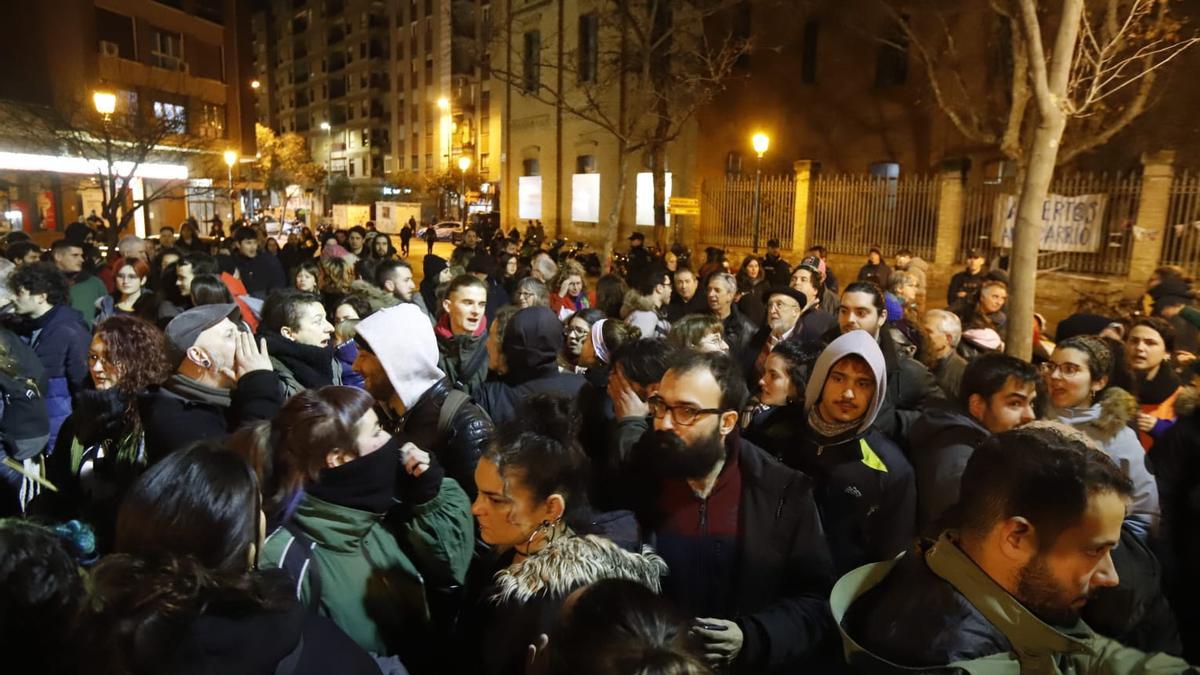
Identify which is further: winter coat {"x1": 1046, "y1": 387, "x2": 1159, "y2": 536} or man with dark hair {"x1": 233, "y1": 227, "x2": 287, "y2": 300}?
man with dark hair {"x1": 233, "y1": 227, "x2": 287, "y2": 300}

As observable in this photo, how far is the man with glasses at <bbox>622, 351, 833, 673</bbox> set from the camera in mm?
2354

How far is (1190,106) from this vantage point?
52.7 ft

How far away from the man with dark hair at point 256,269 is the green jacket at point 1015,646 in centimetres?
992

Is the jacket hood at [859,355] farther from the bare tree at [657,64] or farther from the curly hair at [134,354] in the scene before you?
the bare tree at [657,64]

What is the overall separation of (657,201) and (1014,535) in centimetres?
1852

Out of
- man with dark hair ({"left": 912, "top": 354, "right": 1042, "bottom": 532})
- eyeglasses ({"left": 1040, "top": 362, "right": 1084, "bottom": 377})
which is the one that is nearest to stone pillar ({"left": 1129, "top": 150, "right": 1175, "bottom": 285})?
eyeglasses ({"left": 1040, "top": 362, "right": 1084, "bottom": 377})

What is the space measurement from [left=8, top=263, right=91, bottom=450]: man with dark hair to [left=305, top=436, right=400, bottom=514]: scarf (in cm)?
391

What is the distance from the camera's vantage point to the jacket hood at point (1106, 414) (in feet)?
10.5

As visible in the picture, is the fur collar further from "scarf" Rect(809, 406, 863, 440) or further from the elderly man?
the elderly man

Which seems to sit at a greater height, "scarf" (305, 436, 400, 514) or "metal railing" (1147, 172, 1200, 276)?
"metal railing" (1147, 172, 1200, 276)

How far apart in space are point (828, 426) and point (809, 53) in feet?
77.1

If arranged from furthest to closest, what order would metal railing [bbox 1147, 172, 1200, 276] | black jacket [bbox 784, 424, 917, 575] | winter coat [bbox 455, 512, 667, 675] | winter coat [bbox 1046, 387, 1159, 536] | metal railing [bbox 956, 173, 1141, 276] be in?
1. metal railing [bbox 956, 173, 1141, 276]
2. metal railing [bbox 1147, 172, 1200, 276]
3. winter coat [bbox 1046, 387, 1159, 536]
4. black jacket [bbox 784, 424, 917, 575]
5. winter coat [bbox 455, 512, 667, 675]

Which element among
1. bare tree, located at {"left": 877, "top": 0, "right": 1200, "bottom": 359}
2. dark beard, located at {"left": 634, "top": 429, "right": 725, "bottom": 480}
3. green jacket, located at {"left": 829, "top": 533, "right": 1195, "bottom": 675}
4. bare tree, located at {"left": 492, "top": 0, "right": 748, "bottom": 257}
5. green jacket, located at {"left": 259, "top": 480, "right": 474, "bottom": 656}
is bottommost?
green jacket, located at {"left": 259, "top": 480, "right": 474, "bottom": 656}

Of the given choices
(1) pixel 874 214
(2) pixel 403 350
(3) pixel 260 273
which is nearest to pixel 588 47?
(1) pixel 874 214
